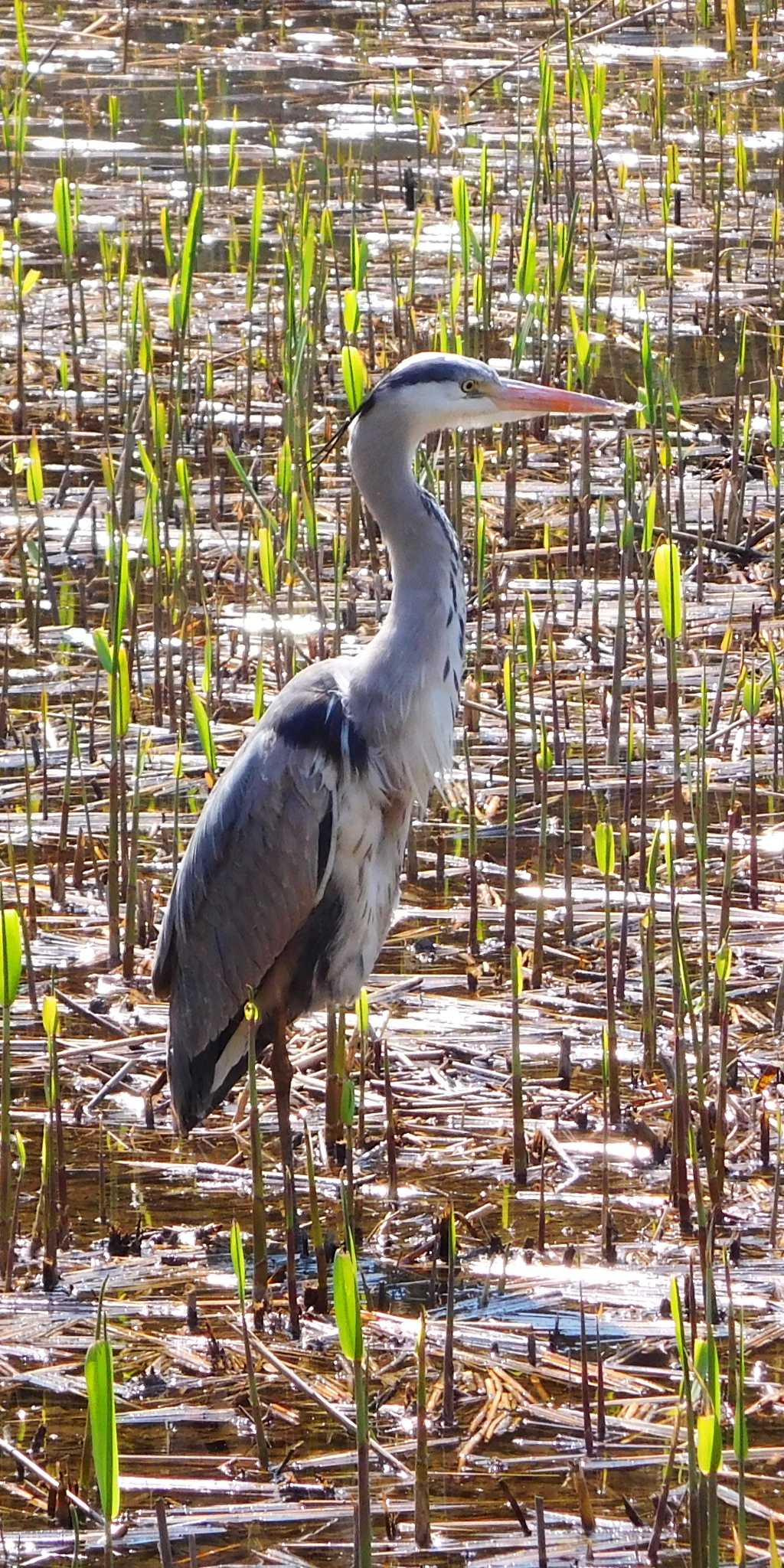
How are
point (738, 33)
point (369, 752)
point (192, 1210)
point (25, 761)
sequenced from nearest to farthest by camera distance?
point (192, 1210) < point (369, 752) < point (25, 761) < point (738, 33)

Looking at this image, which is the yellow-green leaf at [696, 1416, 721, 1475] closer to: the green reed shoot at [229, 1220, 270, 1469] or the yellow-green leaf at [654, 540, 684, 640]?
the green reed shoot at [229, 1220, 270, 1469]

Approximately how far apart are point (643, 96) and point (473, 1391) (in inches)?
411

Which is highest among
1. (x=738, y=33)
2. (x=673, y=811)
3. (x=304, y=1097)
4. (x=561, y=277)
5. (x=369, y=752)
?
(x=738, y=33)

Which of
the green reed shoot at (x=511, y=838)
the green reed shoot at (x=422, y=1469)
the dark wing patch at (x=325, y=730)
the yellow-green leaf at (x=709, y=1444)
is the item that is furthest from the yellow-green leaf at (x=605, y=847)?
the yellow-green leaf at (x=709, y=1444)

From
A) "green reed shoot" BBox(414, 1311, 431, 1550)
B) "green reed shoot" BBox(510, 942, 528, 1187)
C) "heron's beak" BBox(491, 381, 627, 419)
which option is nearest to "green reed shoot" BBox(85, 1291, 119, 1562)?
"green reed shoot" BBox(414, 1311, 431, 1550)

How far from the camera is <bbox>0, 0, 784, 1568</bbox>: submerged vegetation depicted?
3.46m

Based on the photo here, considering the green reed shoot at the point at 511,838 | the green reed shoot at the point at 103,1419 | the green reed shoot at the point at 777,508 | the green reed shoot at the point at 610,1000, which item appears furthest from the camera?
the green reed shoot at the point at 777,508

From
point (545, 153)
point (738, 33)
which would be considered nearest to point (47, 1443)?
point (545, 153)

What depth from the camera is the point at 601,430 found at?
8.61m

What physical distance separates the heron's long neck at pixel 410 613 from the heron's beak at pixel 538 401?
26cm

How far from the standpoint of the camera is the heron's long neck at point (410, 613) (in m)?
4.69

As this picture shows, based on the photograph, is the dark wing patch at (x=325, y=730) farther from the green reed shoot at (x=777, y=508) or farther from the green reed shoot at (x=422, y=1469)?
the green reed shoot at (x=777, y=508)

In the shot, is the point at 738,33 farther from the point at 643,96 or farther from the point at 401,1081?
the point at 401,1081

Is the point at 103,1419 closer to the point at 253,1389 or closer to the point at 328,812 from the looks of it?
the point at 253,1389
